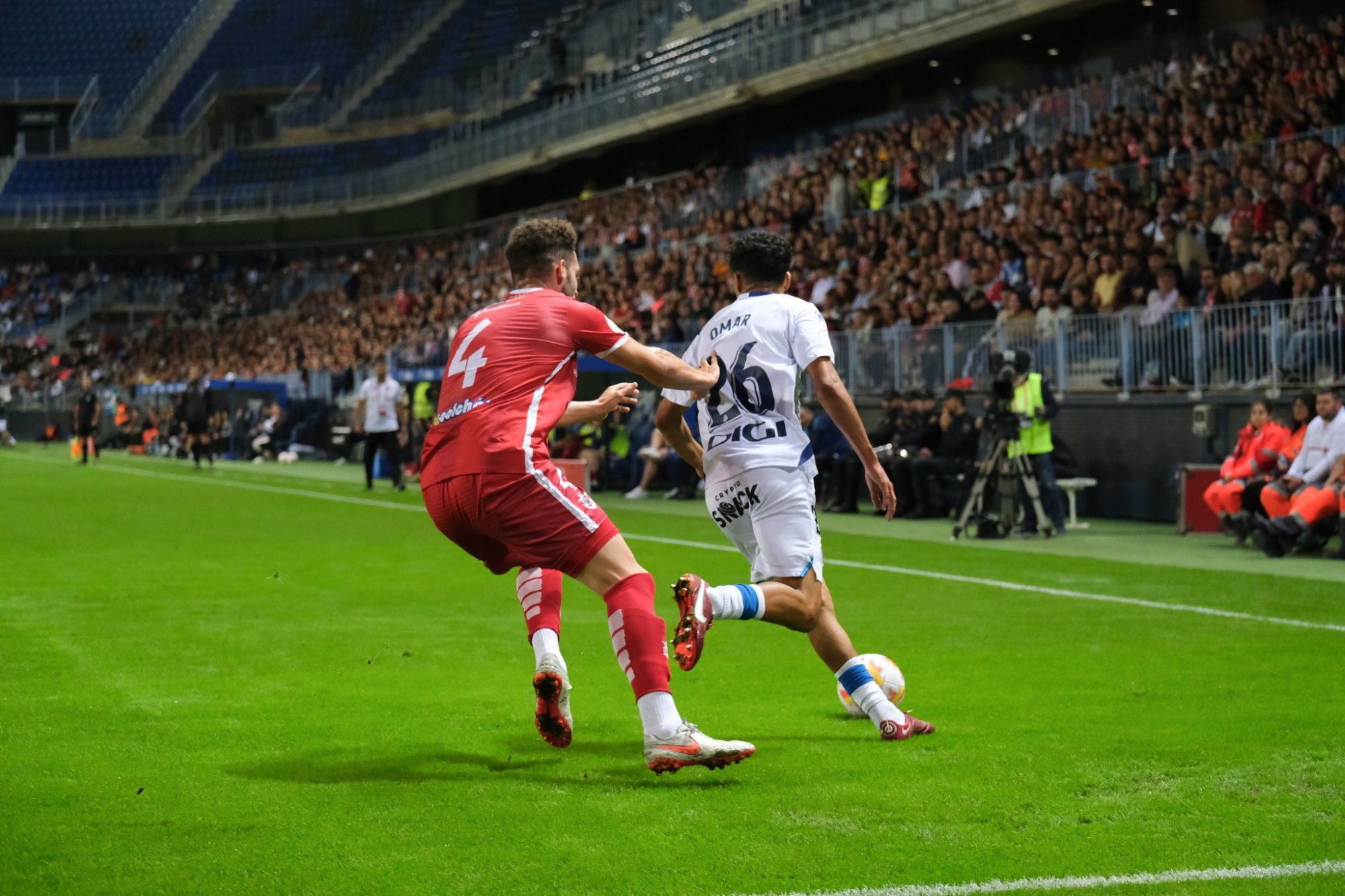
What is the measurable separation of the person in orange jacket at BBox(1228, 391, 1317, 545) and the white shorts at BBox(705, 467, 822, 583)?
384 inches

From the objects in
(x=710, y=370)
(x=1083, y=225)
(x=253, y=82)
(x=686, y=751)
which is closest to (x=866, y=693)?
(x=686, y=751)

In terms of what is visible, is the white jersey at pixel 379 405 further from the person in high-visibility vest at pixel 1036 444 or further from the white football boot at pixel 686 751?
the white football boot at pixel 686 751

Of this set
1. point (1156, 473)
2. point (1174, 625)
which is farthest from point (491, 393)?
point (1156, 473)

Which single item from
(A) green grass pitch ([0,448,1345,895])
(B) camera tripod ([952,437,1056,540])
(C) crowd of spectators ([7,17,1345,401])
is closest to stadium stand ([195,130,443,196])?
(C) crowd of spectators ([7,17,1345,401])

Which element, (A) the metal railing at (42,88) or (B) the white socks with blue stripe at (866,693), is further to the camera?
(A) the metal railing at (42,88)

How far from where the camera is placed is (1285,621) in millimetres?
10156

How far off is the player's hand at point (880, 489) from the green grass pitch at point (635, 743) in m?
0.99

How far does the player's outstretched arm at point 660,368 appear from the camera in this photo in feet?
19.1

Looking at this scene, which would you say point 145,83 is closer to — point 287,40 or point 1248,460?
point 287,40

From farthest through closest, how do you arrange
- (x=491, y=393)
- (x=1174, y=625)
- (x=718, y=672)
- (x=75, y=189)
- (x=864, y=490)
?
(x=75, y=189) < (x=864, y=490) < (x=1174, y=625) < (x=718, y=672) < (x=491, y=393)

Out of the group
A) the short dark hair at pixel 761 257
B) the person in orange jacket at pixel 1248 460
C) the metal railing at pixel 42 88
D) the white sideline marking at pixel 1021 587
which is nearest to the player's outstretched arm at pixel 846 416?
the short dark hair at pixel 761 257

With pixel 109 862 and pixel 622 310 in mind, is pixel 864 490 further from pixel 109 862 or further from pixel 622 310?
pixel 109 862

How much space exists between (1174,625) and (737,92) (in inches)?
1071

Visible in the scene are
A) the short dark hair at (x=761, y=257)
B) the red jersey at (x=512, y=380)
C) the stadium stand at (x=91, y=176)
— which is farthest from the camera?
the stadium stand at (x=91, y=176)
